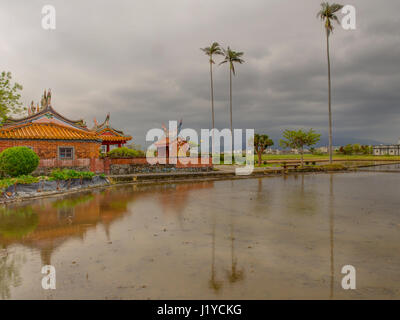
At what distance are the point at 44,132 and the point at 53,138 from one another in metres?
1.29

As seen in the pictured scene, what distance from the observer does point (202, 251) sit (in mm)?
6504

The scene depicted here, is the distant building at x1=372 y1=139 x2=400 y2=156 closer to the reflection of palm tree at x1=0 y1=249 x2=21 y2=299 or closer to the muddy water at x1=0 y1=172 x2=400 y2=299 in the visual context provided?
the muddy water at x1=0 y1=172 x2=400 y2=299

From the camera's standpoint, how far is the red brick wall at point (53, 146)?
22.3 meters

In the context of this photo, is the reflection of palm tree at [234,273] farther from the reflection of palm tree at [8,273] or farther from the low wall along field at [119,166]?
the low wall along field at [119,166]

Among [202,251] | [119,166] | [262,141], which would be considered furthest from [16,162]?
[262,141]

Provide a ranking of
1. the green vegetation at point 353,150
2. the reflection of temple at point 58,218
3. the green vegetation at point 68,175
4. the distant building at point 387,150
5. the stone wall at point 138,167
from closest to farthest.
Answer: the reflection of temple at point 58,218, the green vegetation at point 68,175, the stone wall at point 138,167, the green vegetation at point 353,150, the distant building at point 387,150

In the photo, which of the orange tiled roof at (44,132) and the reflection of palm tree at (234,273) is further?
the orange tiled roof at (44,132)

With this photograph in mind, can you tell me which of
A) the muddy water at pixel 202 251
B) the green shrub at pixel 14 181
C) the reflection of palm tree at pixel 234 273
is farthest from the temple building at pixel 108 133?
the reflection of palm tree at pixel 234 273

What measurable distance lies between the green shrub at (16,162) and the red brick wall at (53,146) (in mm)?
5936

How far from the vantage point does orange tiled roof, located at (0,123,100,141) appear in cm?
2237

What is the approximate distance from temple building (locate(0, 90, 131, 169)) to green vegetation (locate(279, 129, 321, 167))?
30.5 meters

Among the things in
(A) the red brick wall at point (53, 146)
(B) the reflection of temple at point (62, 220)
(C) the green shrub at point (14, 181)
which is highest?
(A) the red brick wall at point (53, 146)

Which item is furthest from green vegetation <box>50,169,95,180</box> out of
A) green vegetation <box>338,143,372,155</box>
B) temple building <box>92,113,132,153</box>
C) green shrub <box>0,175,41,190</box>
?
green vegetation <box>338,143,372,155</box>
